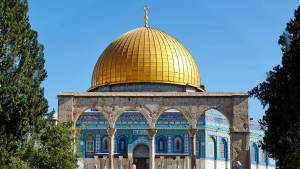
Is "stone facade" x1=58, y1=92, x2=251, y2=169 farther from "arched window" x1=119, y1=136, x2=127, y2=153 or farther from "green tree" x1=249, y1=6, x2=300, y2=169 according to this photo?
"arched window" x1=119, y1=136, x2=127, y2=153

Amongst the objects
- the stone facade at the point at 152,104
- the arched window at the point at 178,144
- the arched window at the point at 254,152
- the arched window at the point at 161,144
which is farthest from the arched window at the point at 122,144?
the arched window at the point at 254,152

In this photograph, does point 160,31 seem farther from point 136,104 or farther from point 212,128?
point 136,104

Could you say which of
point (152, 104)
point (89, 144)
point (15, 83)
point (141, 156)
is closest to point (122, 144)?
point (141, 156)

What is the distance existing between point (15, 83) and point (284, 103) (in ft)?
22.8

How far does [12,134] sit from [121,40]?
13213 millimetres

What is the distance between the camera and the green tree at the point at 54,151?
1447cm

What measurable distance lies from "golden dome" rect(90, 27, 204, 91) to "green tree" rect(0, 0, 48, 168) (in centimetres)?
1040

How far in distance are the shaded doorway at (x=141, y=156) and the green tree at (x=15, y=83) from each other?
11.8 metres

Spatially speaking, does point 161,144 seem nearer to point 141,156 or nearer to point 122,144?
point 141,156

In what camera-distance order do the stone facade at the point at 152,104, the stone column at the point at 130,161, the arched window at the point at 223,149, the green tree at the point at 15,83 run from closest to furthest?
the green tree at the point at 15,83 → the stone facade at the point at 152,104 → the stone column at the point at 130,161 → the arched window at the point at 223,149

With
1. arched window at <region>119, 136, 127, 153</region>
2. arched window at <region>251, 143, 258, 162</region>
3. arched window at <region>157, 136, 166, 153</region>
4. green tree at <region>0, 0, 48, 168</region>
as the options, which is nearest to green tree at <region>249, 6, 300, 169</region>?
green tree at <region>0, 0, 48, 168</region>

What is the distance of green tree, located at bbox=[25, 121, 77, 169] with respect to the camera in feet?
47.5

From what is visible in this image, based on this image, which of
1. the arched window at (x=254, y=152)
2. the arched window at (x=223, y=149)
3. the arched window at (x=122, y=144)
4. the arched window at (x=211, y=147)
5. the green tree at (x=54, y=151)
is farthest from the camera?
the arched window at (x=254, y=152)

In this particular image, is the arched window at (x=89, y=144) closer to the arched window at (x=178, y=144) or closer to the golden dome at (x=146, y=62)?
the golden dome at (x=146, y=62)
